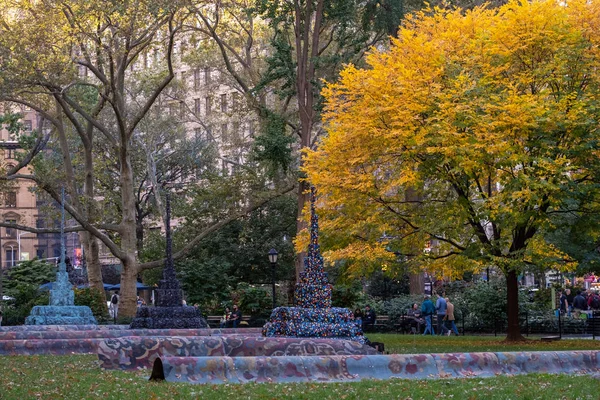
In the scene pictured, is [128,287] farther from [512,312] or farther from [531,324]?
[512,312]

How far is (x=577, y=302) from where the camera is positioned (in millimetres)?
41344

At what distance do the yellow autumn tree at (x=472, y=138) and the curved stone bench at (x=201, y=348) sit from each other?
9.28 m

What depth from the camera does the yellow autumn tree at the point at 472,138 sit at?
992 inches

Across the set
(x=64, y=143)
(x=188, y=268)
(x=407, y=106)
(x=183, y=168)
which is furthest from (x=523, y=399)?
(x=183, y=168)

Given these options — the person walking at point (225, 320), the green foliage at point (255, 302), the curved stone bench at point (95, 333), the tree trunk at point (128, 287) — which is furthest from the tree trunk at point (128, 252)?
the curved stone bench at point (95, 333)

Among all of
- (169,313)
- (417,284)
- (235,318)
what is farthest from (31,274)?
(169,313)

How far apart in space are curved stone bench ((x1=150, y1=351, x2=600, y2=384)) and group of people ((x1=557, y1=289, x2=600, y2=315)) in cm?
2560

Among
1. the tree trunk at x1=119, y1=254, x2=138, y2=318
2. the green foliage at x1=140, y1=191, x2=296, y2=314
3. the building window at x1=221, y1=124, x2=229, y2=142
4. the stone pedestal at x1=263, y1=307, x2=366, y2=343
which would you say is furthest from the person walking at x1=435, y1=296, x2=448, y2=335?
the building window at x1=221, y1=124, x2=229, y2=142

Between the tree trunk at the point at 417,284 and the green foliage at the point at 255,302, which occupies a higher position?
the tree trunk at the point at 417,284

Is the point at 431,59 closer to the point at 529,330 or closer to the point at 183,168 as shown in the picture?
the point at 529,330

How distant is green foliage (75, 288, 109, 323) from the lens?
4209cm

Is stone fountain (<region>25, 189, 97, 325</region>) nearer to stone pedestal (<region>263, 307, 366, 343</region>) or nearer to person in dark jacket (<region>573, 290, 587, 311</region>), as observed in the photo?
stone pedestal (<region>263, 307, 366, 343</region>)

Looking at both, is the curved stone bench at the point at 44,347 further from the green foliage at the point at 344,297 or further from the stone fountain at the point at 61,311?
the green foliage at the point at 344,297

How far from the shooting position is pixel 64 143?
41875mm
